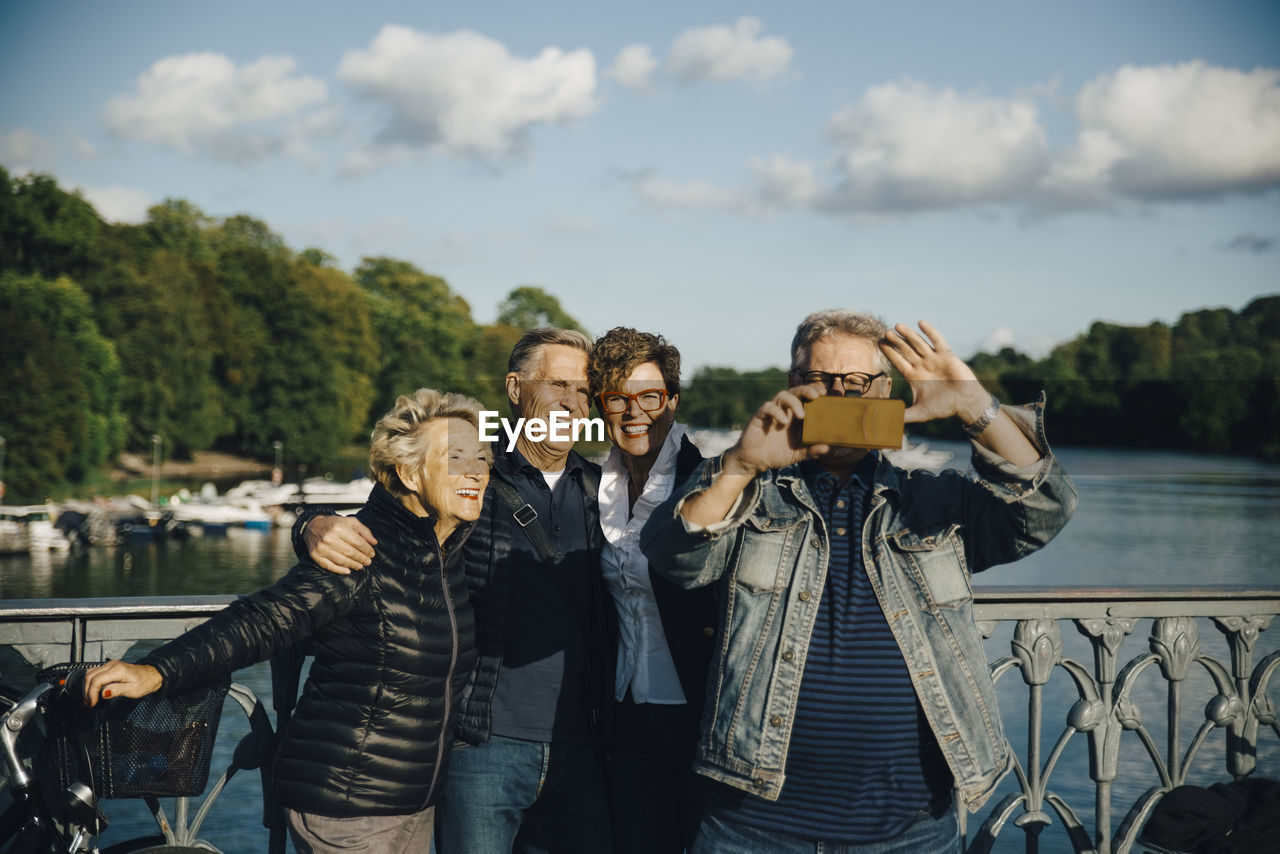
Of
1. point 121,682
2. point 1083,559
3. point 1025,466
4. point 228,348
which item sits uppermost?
point 228,348

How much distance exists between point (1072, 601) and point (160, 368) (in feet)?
178

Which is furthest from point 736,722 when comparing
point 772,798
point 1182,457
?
point 1182,457

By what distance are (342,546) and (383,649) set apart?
24 cm

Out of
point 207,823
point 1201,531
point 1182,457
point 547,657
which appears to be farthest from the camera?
point 1201,531

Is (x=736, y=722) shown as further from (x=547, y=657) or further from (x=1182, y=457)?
(x=1182, y=457)

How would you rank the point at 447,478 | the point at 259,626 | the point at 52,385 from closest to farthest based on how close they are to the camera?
the point at 259,626
the point at 447,478
the point at 52,385

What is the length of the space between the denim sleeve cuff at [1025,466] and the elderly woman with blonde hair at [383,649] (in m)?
1.07

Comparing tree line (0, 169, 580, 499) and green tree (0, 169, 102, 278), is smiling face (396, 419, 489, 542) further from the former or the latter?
green tree (0, 169, 102, 278)

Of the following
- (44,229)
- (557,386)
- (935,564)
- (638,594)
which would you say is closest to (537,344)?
(557,386)

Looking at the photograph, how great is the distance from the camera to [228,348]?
56031 mm

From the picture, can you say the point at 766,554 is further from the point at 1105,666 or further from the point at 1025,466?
the point at 1105,666

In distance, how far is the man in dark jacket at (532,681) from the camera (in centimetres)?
242

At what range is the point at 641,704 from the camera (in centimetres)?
244

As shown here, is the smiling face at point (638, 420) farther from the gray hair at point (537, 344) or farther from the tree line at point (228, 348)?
the tree line at point (228, 348)
